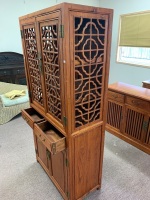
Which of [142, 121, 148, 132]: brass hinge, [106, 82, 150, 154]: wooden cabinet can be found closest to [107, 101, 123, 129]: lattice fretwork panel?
[106, 82, 150, 154]: wooden cabinet

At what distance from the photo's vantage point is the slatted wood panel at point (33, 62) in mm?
1386

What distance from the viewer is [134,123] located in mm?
2223

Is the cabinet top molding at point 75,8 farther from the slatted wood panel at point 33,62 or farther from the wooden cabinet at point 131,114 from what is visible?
the wooden cabinet at point 131,114

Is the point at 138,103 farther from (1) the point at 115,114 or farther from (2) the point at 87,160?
(2) the point at 87,160

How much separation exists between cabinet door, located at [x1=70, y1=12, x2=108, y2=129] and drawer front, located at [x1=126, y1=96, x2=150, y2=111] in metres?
0.92

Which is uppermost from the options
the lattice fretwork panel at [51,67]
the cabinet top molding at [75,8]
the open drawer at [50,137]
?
the cabinet top molding at [75,8]

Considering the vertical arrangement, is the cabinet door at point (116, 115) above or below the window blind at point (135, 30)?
below

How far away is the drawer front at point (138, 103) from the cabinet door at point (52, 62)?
4.03ft

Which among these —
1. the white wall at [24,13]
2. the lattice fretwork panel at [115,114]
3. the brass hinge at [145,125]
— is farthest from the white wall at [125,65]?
the brass hinge at [145,125]

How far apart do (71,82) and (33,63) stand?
0.62 m

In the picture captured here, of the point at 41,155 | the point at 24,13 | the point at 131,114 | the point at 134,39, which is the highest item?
the point at 24,13

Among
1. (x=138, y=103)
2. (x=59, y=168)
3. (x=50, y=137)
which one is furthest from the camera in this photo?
(x=138, y=103)

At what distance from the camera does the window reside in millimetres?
3449

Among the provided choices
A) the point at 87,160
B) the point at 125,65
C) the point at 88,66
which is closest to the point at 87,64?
the point at 88,66
